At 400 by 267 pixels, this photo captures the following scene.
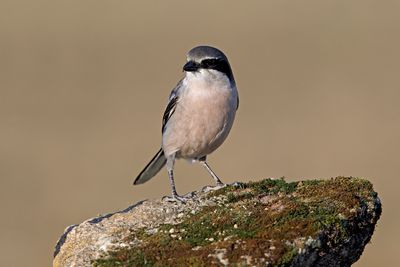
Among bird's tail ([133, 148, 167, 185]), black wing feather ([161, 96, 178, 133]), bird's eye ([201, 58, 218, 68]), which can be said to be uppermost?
bird's eye ([201, 58, 218, 68])

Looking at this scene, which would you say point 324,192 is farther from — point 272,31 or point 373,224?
point 272,31

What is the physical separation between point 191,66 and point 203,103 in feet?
1.21

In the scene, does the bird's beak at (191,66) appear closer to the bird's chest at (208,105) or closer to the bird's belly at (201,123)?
the bird's chest at (208,105)

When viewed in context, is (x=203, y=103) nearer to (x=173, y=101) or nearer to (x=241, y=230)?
(x=173, y=101)

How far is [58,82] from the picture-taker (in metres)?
23.0

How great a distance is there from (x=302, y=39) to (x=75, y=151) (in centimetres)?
965

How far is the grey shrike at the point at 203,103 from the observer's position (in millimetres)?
9023

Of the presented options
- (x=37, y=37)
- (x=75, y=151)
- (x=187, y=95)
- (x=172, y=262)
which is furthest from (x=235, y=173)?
(x=37, y=37)

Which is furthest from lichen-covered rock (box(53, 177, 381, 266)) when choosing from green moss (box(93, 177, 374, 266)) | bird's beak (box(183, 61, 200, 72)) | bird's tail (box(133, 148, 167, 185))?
bird's tail (box(133, 148, 167, 185))

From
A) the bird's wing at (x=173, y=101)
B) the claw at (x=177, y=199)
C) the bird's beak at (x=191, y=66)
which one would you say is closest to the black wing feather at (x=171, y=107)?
the bird's wing at (x=173, y=101)

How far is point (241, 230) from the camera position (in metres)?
6.77

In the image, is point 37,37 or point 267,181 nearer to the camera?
point 267,181

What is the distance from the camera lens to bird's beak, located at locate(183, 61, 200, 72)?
904 cm

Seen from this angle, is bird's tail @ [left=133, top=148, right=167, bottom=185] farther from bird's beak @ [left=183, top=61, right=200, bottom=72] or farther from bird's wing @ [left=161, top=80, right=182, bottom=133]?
bird's beak @ [left=183, top=61, right=200, bottom=72]
